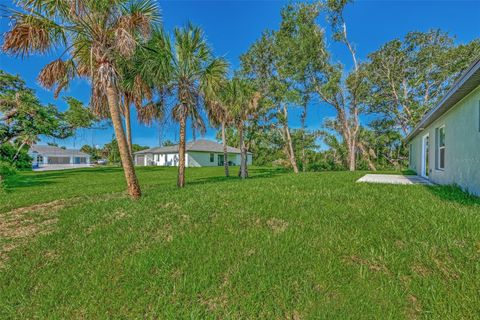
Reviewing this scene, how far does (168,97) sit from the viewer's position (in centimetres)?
852

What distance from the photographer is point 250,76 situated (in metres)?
19.5

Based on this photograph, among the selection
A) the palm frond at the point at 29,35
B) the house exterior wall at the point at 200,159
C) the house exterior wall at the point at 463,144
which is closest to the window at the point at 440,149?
the house exterior wall at the point at 463,144

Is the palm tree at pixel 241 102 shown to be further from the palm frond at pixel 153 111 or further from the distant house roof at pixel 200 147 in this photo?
the distant house roof at pixel 200 147

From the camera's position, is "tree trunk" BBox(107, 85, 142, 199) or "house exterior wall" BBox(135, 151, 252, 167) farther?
"house exterior wall" BBox(135, 151, 252, 167)

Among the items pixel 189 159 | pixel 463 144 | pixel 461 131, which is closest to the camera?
pixel 463 144

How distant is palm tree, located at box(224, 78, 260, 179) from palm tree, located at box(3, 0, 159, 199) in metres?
7.43

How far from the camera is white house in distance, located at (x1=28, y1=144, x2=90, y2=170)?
42250 millimetres

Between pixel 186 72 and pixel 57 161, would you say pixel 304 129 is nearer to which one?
pixel 186 72

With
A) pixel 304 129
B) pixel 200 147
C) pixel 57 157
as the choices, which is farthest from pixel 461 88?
pixel 57 157

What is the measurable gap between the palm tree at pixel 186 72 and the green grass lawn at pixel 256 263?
4.97m

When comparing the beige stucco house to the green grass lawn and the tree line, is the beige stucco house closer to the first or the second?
the green grass lawn

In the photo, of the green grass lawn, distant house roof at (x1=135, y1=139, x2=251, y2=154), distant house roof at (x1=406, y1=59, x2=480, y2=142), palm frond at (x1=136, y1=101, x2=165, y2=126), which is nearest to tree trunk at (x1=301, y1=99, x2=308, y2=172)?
distant house roof at (x1=135, y1=139, x2=251, y2=154)

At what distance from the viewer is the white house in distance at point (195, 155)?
32.0 m

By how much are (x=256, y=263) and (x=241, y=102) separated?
12.4 metres
